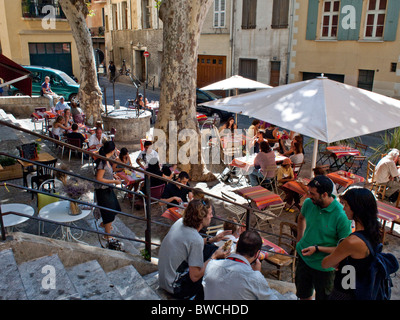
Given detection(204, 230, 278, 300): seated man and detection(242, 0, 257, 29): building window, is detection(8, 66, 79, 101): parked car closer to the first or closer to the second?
detection(242, 0, 257, 29): building window

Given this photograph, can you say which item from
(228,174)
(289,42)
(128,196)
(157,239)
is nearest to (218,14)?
(289,42)

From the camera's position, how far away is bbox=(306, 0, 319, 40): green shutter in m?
17.5

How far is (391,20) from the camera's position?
1518cm

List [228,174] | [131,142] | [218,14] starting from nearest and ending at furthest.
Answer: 1. [228,174]
2. [131,142]
3. [218,14]

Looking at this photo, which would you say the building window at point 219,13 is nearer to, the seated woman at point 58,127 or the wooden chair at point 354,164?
the seated woman at point 58,127

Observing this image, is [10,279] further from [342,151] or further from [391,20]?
[391,20]

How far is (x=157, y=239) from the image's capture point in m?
6.34

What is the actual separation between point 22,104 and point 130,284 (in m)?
15.3

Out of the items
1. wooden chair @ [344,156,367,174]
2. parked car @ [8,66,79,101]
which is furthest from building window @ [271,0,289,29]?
wooden chair @ [344,156,367,174]

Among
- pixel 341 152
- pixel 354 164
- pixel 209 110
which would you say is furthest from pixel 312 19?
pixel 354 164

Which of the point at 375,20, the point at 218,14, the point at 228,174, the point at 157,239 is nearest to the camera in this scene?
the point at 157,239

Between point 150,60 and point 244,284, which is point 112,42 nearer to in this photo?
point 150,60
